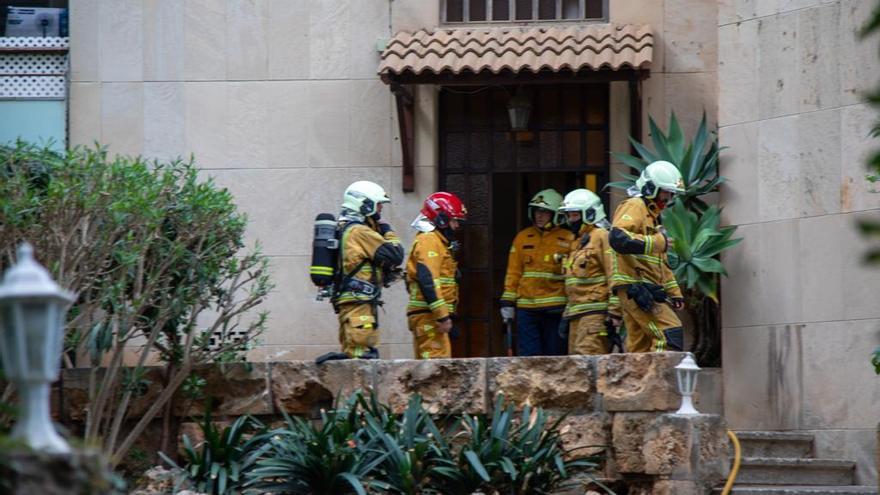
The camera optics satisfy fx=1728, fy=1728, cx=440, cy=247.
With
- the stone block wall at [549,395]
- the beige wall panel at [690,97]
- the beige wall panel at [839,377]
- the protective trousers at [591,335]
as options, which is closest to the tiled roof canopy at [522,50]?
the beige wall panel at [690,97]

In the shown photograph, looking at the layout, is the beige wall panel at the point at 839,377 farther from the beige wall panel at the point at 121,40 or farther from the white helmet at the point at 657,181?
the beige wall panel at the point at 121,40

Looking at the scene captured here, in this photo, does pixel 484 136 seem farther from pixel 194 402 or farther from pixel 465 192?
pixel 194 402

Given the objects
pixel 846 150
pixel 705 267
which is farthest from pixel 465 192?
pixel 846 150

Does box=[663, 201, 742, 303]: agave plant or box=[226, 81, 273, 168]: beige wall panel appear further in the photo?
box=[226, 81, 273, 168]: beige wall panel

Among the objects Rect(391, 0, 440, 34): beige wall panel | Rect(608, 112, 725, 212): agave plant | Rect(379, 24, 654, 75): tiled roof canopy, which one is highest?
Rect(391, 0, 440, 34): beige wall panel

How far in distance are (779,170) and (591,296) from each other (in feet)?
5.93

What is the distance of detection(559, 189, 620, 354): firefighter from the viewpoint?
531 inches

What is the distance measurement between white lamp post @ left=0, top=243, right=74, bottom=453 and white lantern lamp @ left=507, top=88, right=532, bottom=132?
401 inches

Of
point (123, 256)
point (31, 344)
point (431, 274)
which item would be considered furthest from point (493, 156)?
point (31, 344)

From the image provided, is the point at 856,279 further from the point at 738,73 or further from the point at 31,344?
the point at 31,344

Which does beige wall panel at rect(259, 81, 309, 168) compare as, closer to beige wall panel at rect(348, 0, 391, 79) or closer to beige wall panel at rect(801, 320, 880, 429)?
beige wall panel at rect(348, 0, 391, 79)

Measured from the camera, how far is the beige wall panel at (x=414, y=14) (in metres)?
15.3

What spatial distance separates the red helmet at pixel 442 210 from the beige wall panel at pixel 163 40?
10.2ft

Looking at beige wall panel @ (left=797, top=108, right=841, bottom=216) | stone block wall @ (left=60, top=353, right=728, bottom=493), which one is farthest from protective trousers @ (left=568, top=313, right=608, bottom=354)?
beige wall panel @ (left=797, top=108, right=841, bottom=216)
